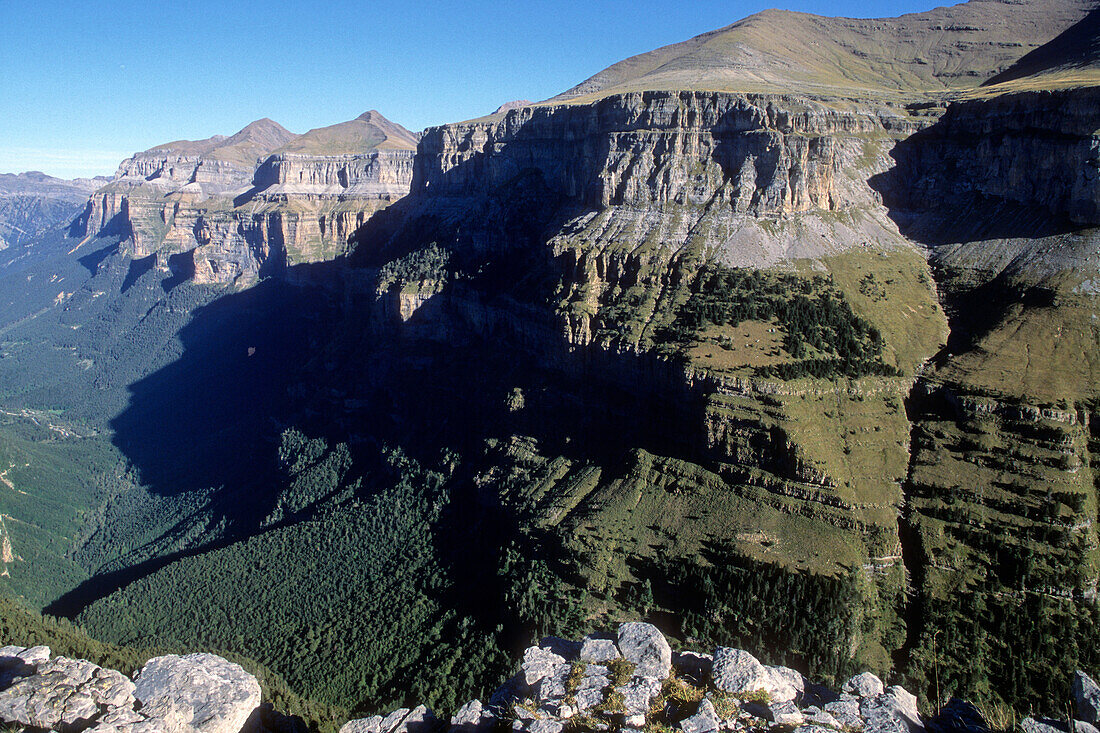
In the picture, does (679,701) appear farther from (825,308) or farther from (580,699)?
(825,308)

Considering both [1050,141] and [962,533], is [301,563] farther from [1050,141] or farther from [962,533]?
[1050,141]

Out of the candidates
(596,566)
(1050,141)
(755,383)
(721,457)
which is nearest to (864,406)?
(755,383)

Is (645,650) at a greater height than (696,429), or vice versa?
(645,650)

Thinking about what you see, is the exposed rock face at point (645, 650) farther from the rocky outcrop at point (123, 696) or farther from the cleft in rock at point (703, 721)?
the rocky outcrop at point (123, 696)

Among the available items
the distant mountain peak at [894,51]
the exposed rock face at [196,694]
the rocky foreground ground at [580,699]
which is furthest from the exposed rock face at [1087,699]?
the distant mountain peak at [894,51]

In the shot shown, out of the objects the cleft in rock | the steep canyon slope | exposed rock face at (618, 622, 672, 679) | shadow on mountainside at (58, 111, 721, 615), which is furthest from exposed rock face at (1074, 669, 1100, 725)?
shadow on mountainside at (58, 111, 721, 615)

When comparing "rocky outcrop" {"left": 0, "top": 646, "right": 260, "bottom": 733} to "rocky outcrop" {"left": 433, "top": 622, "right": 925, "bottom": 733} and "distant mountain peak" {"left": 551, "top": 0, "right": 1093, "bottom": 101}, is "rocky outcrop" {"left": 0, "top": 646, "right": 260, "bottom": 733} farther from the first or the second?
"distant mountain peak" {"left": 551, "top": 0, "right": 1093, "bottom": 101}

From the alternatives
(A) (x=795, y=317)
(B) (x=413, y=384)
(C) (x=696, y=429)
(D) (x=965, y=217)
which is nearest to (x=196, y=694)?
(C) (x=696, y=429)
